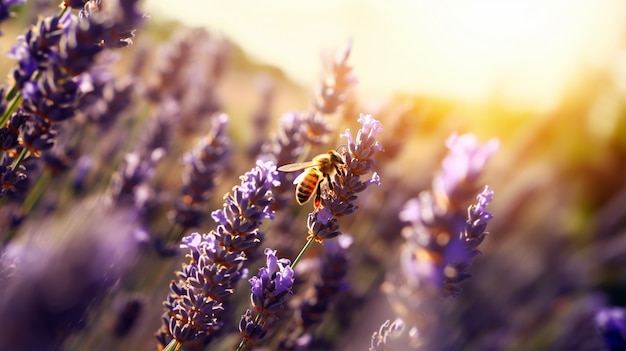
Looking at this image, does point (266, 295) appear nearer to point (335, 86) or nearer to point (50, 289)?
point (50, 289)

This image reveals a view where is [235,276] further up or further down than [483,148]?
further up

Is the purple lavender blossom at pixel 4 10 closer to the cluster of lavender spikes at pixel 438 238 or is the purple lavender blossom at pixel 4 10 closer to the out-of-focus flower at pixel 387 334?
the cluster of lavender spikes at pixel 438 238

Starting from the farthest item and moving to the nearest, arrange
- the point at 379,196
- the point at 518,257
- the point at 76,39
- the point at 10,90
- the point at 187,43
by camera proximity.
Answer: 1. the point at 518,257
2. the point at 379,196
3. the point at 187,43
4. the point at 10,90
5. the point at 76,39

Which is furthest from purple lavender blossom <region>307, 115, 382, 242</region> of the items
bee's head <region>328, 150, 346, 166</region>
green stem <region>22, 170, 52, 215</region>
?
green stem <region>22, 170, 52, 215</region>

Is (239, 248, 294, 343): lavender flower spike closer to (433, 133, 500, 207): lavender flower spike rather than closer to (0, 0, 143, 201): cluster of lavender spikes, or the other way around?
(433, 133, 500, 207): lavender flower spike

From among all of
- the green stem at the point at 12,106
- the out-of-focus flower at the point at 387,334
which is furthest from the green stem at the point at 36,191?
the out-of-focus flower at the point at 387,334

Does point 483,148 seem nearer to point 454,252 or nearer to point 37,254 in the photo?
point 454,252

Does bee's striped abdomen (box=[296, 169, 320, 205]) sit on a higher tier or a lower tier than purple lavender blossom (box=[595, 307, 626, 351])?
higher

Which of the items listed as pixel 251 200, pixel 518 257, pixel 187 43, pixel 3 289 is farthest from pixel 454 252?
pixel 518 257
